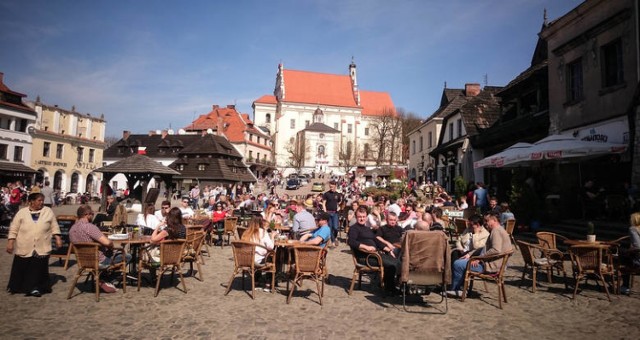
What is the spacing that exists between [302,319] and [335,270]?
343cm

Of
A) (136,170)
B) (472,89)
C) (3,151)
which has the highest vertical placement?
(472,89)

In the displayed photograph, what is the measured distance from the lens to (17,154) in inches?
1642

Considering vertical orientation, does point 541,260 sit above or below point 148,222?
below

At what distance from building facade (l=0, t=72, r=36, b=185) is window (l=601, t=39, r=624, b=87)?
157 ft

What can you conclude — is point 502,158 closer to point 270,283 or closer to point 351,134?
point 270,283

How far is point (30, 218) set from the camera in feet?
20.4

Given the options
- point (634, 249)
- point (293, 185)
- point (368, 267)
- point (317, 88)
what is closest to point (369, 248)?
point (368, 267)

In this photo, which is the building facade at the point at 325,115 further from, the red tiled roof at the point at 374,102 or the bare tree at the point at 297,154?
the bare tree at the point at 297,154

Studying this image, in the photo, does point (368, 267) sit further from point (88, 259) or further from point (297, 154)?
point (297, 154)

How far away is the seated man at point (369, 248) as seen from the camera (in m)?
6.70

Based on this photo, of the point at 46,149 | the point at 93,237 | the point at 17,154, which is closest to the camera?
the point at 93,237

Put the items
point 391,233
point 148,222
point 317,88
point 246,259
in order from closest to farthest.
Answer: point 246,259 < point 391,233 < point 148,222 < point 317,88

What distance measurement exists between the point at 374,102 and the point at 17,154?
251 ft

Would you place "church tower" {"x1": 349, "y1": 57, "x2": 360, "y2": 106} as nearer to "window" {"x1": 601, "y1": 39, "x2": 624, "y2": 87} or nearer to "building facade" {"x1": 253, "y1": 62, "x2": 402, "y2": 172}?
"building facade" {"x1": 253, "y1": 62, "x2": 402, "y2": 172}
